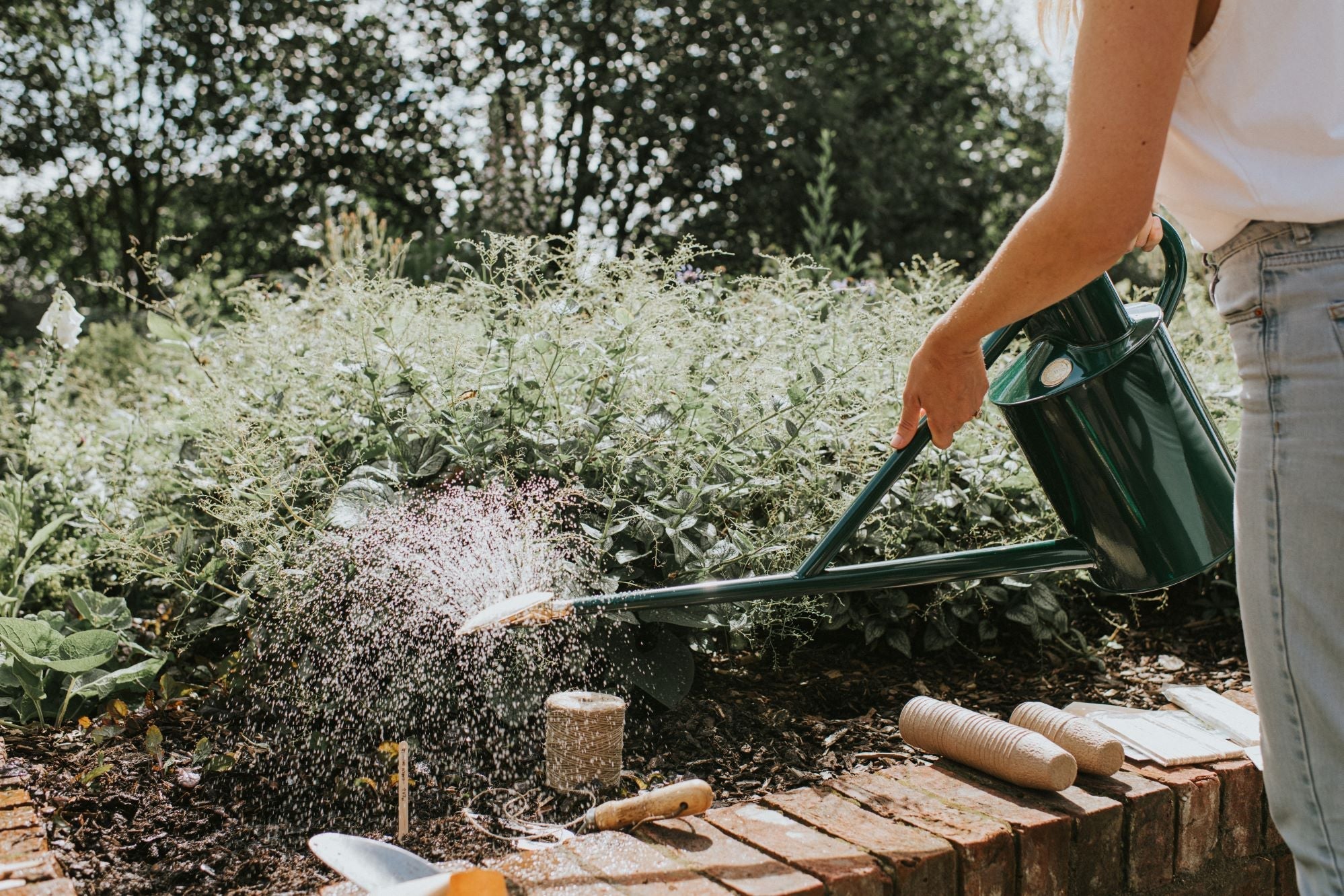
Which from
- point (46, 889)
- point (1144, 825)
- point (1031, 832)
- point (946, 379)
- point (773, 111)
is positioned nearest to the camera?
point (946, 379)

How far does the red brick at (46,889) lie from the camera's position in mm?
1121

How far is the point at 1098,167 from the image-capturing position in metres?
0.83

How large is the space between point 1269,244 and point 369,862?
1067 mm

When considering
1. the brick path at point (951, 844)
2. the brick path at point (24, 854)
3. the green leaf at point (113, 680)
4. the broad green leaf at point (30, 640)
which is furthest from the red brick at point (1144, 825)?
the broad green leaf at point (30, 640)

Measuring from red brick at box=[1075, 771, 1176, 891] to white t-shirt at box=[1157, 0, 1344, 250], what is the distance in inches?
36.1

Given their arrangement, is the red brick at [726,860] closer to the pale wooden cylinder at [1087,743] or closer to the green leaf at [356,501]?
the pale wooden cylinder at [1087,743]

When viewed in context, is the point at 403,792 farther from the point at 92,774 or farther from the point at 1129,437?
the point at 1129,437

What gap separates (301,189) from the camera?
1002 cm

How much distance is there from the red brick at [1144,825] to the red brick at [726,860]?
55 centimetres

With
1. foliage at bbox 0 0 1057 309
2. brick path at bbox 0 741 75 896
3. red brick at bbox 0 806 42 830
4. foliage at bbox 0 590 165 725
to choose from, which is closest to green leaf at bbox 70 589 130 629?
foliage at bbox 0 590 165 725

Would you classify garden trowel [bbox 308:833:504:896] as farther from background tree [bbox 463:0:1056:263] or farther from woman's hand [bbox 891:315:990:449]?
background tree [bbox 463:0:1056:263]

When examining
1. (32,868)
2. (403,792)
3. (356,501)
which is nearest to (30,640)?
(356,501)

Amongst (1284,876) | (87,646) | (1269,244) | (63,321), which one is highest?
(63,321)

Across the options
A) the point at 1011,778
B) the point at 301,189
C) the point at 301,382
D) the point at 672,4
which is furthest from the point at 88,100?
the point at 1011,778
